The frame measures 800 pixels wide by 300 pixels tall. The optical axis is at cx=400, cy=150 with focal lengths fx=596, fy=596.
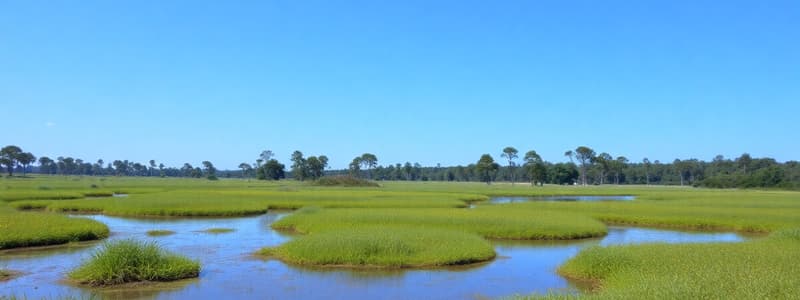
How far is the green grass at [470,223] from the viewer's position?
90.4ft

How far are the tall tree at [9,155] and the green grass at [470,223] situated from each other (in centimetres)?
13991

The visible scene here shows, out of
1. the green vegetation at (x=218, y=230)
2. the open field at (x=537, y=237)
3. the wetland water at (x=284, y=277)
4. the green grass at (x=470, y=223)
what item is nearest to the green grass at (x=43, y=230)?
the open field at (x=537, y=237)

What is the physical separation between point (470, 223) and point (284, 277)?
1380 centimetres

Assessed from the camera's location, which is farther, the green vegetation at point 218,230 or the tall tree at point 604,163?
the tall tree at point 604,163

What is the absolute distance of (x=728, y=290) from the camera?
11375mm

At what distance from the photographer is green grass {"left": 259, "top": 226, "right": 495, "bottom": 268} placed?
19.2 meters

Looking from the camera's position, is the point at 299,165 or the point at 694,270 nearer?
the point at 694,270

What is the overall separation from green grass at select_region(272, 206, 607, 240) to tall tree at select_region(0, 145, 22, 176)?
459 feet

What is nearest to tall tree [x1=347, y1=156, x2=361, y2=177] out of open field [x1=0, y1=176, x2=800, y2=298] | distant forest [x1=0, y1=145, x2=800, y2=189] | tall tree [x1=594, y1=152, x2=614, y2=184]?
distant forest [x1=0, y1=145, x2=800, y2=189]

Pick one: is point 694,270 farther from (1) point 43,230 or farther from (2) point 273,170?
(2) point 273,170

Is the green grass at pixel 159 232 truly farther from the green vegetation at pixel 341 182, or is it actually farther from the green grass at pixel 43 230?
the green vegetation at pixel 341 182

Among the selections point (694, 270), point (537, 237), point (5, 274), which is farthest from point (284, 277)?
point (537, 237)

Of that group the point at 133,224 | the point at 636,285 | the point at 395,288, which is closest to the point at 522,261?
the point at 395,288

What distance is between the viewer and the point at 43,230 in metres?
23.6
